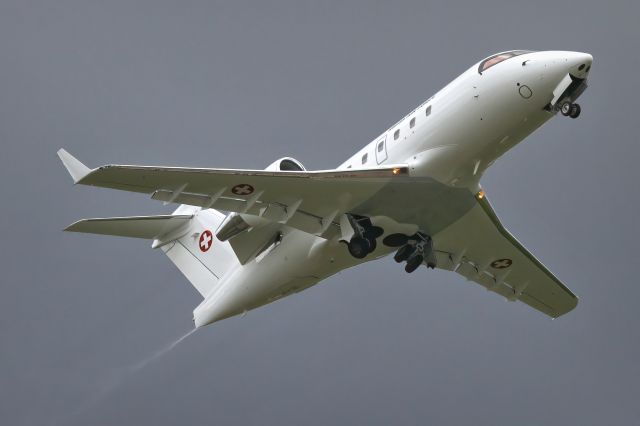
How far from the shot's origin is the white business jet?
1002 inches

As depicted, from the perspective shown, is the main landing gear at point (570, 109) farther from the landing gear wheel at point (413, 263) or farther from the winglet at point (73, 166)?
the winglet at point (73, 166)

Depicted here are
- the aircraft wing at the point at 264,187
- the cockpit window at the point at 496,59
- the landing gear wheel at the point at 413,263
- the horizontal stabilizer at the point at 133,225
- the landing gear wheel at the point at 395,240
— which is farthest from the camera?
the landing gear wheel at the point at 413,263

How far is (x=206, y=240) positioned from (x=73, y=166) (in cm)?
778

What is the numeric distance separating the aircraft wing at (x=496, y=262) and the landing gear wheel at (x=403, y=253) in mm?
793

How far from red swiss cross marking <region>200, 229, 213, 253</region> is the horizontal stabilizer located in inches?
28.3

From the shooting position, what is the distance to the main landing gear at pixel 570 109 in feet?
83.1

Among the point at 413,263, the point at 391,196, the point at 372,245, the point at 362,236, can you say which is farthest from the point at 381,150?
the point at 413,263

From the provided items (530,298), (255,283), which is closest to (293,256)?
(255,283)

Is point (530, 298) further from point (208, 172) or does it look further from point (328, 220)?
point (208, 172)

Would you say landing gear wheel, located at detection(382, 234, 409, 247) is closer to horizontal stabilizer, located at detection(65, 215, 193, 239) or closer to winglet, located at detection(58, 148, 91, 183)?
horizontal stabilizer, located at detection(65, 215, 193, 239)

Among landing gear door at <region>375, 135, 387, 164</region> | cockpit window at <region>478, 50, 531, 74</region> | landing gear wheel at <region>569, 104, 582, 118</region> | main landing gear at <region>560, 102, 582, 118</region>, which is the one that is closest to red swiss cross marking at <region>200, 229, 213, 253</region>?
landing gear door at <region>375, 135, 387, 164</region>

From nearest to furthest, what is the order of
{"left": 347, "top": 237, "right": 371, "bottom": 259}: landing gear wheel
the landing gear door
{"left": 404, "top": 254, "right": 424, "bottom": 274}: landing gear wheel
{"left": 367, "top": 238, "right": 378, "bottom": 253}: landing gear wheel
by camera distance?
1. {"left": 347, "top": 237, "right": 371, "bottom": 259}: landing gear wheel
2. the landing gear door
3. {"left": 367, "top": 238, "right": 378, "bottom": 253}: landing gear wheel
4. {"left": 404, "top": 254, "right": 424, "bottom": 274}: landing gear wheel

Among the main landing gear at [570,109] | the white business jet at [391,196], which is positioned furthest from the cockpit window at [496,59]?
the main landing gear at [570,109]

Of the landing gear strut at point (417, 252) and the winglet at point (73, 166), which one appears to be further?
the landing gear strut at point (417, 252)
